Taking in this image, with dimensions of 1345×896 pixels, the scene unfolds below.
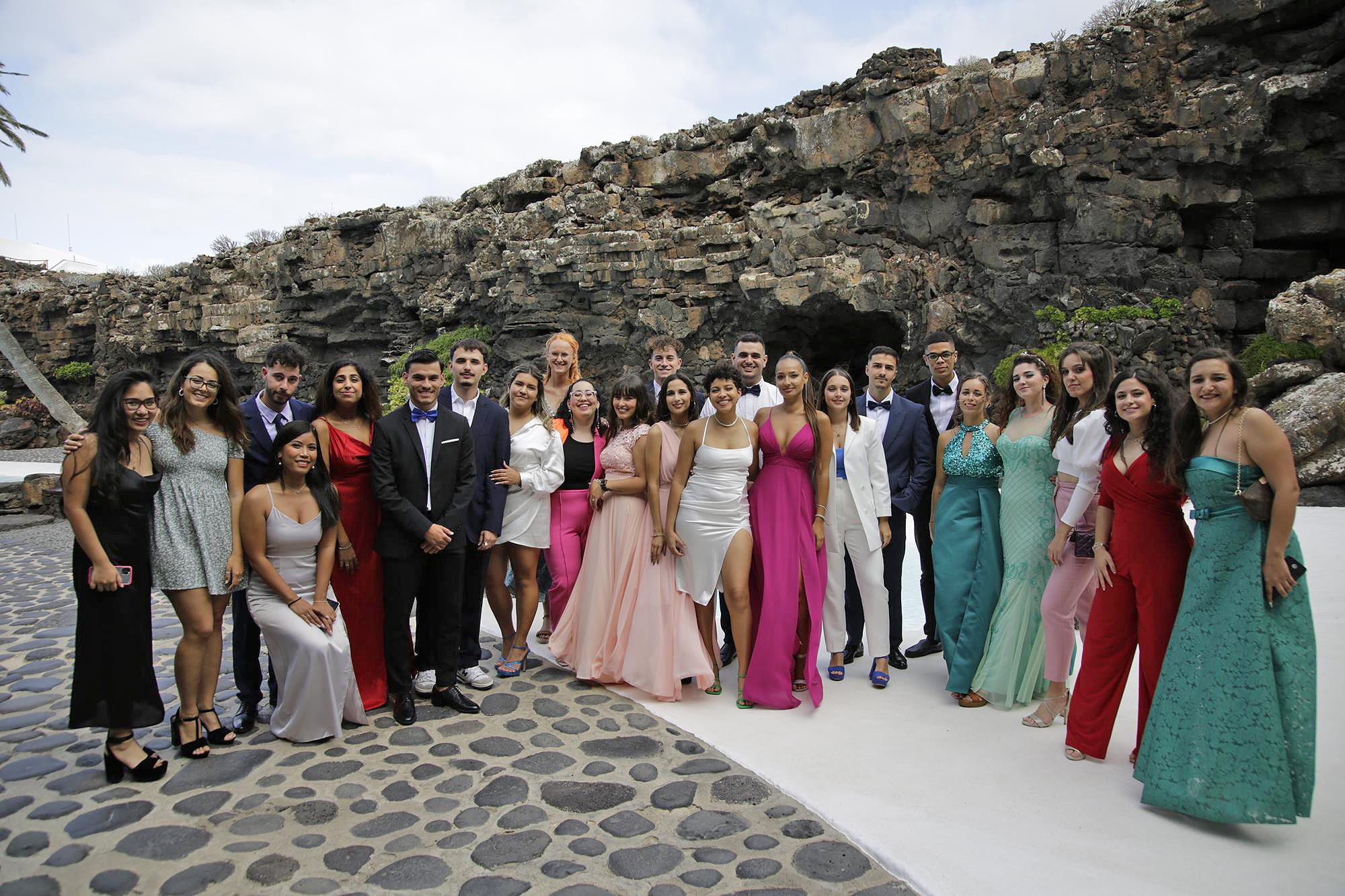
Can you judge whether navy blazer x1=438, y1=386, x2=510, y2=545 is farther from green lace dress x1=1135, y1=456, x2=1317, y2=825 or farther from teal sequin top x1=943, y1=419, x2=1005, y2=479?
green lace dress x1=1135, y1=456, x2=1317, y2=825

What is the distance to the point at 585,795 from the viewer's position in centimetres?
328

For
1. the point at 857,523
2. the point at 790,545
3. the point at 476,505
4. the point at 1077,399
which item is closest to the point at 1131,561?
the point at 1077,399

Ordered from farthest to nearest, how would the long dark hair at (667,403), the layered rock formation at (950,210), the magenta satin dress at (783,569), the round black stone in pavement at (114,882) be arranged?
the layered rock formation at (950,210)
the long dark hair at (667,403)
the magenta satin dress at (783,569)
the round black stone in pavement at (114,882)

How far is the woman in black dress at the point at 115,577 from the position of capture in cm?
327

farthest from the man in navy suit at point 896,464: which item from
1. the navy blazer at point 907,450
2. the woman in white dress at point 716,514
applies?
the woman in white dress at point 716,514

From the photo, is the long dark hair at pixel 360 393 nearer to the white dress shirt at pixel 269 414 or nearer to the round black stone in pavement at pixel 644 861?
the white dress shirt at pixel 269 414

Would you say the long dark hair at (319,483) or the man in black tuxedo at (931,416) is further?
the man in black tuxedo at (931,416)

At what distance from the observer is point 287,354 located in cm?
427

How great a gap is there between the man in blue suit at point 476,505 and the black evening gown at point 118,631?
1.40m

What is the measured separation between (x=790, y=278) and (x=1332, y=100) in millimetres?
8569

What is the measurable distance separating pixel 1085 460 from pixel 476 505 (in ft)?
10.7

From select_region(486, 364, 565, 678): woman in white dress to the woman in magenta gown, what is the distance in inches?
51.7

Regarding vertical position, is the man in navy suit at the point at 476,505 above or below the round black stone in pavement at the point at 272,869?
above

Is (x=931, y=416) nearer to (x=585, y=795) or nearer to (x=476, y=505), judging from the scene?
(x=476, y=505)
